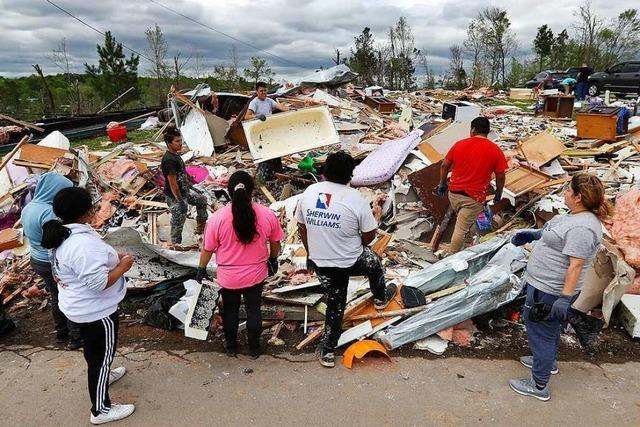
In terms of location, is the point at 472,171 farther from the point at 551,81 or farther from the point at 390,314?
the point at 551,81

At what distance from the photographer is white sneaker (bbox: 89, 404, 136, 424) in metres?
2.91

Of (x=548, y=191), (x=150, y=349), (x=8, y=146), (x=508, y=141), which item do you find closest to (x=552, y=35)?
(x=508, y=141)

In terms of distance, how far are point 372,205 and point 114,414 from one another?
4.55m

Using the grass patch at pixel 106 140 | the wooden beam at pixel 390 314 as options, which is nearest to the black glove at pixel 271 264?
the wooden beam at pixel 390 314

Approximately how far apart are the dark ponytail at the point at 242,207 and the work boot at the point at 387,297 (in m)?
1.52

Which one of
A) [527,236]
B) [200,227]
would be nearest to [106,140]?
[200,227]

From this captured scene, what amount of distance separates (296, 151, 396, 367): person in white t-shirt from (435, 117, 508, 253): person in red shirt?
5.82ft

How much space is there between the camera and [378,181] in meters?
7.07

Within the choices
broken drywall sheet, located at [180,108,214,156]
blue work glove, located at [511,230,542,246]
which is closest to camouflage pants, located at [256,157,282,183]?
broken drywall sheet, located at [180,108,214,156]

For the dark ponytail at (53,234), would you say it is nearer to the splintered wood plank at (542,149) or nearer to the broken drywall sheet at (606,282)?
the broken drywall sheet at (606,282)

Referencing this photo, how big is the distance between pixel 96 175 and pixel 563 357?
746 centimetres

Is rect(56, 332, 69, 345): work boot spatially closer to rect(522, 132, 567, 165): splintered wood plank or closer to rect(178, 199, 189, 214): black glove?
rect(178, 199, 189, 214): black glove

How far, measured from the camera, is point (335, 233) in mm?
3186

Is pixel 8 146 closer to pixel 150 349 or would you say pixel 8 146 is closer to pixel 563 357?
pixel 150 349
